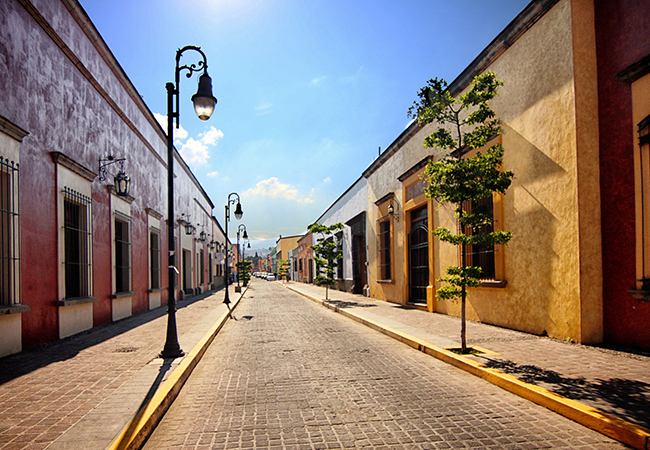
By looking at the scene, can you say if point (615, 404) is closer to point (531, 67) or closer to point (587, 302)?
point (587, 302)

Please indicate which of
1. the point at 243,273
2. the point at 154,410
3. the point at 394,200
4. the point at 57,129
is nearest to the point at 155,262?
the point at 57,129

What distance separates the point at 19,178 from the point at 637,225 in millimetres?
10406

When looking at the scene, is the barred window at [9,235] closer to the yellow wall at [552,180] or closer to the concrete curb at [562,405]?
the concrete curb at [562,405]

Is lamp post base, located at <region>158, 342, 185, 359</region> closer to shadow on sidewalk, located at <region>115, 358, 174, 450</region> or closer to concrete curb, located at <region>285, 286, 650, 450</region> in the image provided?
shadow on sidewalk, located at <region>115, 358, 174, 450</region>

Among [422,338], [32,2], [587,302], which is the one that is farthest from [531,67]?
[32,2]

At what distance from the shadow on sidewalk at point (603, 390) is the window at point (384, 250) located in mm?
13386

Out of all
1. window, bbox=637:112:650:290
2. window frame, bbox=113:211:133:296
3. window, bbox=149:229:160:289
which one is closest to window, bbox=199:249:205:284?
window, bbox=149:229:160:289

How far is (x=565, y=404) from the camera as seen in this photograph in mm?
4297

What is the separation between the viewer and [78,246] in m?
9.98

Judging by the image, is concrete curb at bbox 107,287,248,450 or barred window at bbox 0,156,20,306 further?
barred window at bbox 0,156,20,306

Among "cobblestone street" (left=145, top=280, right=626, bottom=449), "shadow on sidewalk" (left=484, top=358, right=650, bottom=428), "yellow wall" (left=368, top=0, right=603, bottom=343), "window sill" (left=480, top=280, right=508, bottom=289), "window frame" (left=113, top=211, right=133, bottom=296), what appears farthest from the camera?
"window frame" (left=113, top=211, right=133, bottom=296)

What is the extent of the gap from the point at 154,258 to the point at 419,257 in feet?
35.9

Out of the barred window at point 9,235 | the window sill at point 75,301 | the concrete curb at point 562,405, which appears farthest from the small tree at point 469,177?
the window sill at point 75,301

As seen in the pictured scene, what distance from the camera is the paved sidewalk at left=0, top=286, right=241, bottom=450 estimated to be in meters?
3.59
